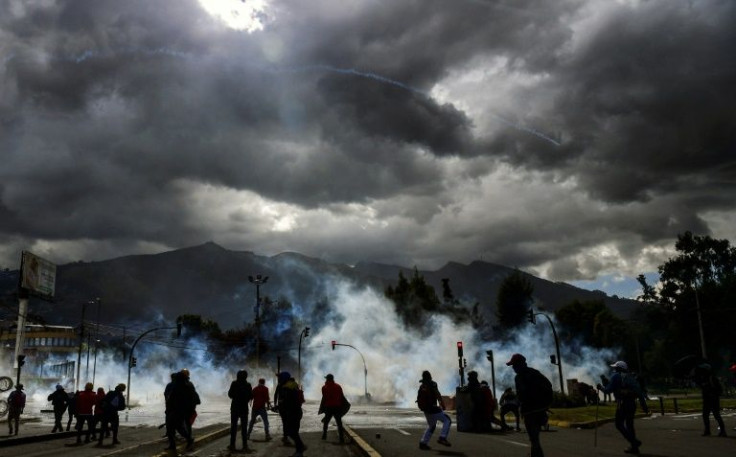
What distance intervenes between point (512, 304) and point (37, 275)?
2167 inches

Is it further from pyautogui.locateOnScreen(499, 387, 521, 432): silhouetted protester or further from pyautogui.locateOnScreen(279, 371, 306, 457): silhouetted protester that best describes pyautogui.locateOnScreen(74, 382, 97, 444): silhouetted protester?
pyautogui.locateOnScreen(499, 387, 521, 432): silhouetted protester

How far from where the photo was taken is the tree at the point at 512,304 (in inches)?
3071

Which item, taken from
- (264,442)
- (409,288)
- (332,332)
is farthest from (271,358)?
(264,442)

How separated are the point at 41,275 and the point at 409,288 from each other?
45.7 metres

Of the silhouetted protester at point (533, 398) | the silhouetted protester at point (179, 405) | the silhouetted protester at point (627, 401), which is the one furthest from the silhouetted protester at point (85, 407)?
the silhouetted protester at point (627, 401)

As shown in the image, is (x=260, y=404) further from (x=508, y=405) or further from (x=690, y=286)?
(x=690, y=286)

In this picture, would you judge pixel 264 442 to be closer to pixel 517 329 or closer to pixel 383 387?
pixel 383 387

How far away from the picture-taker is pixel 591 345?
86.9 metres

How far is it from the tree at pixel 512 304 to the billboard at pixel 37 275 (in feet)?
172

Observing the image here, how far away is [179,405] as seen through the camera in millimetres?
11898

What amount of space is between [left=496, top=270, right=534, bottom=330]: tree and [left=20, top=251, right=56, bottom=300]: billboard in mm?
52524

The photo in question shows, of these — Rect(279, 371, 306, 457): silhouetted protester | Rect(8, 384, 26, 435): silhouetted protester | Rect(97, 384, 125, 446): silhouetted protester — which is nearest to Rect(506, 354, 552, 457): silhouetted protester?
Rect(279, 371, 306, 457): silhouetted protester

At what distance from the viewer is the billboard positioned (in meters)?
54.3

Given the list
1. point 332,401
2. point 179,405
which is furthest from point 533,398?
point 179,405
